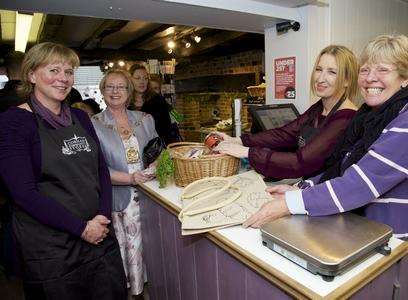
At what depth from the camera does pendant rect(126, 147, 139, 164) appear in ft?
6.23

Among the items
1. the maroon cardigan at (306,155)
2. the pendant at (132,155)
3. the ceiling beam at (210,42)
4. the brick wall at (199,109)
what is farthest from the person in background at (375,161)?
the brick wall at (199,109)

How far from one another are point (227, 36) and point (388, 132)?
5084 millimetres

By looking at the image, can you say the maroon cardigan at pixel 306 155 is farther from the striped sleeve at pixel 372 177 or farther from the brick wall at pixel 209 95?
the brick wall at pixel 209 95

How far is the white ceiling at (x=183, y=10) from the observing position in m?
1.70

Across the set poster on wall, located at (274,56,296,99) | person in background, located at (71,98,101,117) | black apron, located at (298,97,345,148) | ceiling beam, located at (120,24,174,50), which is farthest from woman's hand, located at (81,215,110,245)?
ceiling beam, located at (120,24,174,50)

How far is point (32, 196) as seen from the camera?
1324mm

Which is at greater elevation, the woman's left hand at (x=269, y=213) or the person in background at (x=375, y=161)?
the person in background at (x=375, y=161)

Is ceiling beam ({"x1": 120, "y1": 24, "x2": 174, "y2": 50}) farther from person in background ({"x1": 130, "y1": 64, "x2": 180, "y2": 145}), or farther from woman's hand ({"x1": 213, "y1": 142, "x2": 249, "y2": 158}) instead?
woman's hand ({"x1": 213, "y1": 142, "x2": 249, "y2": 158})

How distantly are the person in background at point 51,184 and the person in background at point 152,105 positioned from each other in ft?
4.21

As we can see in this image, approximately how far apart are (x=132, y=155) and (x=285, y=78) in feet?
4.34

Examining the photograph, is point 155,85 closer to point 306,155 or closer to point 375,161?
point 306,155

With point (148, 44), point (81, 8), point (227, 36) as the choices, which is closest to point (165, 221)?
point (81, 8)

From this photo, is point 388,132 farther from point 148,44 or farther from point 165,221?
point 148,44

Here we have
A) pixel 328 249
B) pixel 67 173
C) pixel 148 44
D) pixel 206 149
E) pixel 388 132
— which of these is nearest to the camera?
pixel 328 249
